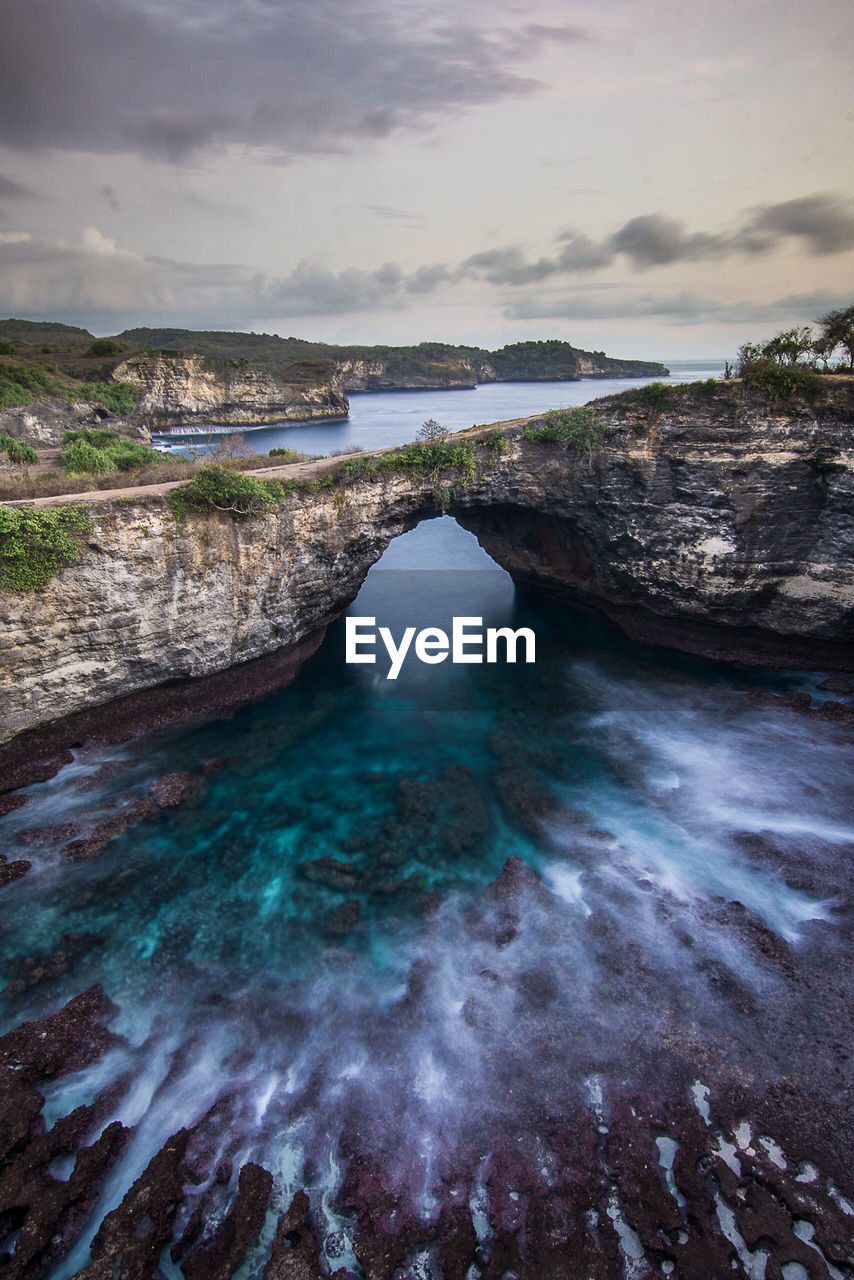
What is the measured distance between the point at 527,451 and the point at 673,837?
16.2 meters

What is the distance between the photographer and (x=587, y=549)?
26031mm

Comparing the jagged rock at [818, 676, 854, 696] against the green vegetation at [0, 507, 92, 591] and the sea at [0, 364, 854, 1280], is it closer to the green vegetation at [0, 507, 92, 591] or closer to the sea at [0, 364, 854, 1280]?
the sea at [0, 364, 854, 1280]

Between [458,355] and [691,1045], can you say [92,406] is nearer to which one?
[691,1045]

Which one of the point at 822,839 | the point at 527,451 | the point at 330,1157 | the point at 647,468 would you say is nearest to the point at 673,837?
the point at 822,839

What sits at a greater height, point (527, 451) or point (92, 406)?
point (92, 406)

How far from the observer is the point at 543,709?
2155 cm

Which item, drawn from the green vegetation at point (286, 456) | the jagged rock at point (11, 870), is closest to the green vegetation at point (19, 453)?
the green vegetation at point (286, 456)

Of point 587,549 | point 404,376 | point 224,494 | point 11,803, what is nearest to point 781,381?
point 587,549

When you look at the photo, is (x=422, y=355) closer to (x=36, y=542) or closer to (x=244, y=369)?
(x=244, y=369)

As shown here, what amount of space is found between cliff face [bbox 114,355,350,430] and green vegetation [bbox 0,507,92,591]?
226 feet

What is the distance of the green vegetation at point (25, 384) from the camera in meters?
47.6

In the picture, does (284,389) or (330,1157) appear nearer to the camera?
(330,1157)

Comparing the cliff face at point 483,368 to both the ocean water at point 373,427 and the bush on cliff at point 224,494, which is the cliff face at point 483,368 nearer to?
the ocean water at point 373,427

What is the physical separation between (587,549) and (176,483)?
59.8 feet
